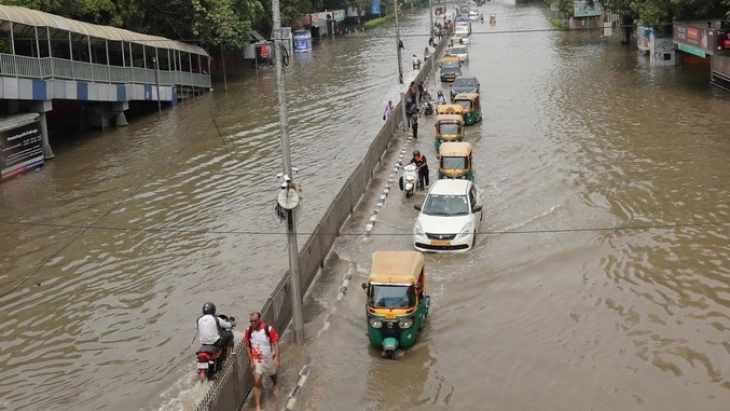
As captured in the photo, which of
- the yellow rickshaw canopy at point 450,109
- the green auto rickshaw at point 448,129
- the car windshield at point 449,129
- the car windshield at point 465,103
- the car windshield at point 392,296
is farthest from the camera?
the car windshield at point 465,103

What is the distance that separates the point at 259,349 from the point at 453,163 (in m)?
14.4

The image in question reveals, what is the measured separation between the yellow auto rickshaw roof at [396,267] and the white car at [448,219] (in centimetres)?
392

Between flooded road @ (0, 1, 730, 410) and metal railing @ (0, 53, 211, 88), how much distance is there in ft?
10.6

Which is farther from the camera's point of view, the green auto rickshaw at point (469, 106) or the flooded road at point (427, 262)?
the green auto rickshaw at point (469, 106)

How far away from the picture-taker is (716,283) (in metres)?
16.6

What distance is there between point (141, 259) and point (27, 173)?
41.1 feet

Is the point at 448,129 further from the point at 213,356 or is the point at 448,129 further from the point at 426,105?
the point at 213,356

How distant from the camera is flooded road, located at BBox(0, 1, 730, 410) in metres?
13.3

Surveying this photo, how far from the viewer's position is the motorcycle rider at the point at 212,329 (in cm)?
1279

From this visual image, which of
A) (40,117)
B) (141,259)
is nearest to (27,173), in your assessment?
(40,117)

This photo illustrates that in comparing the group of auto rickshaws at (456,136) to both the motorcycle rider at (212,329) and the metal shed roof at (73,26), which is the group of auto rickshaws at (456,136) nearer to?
the motorcycle rider at (212,329)

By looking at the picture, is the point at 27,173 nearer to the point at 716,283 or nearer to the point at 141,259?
the point at 141,259

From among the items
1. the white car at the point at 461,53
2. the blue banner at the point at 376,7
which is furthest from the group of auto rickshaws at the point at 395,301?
the blue banner at the point at 376,7

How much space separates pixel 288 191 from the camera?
544 inches
